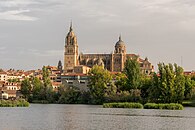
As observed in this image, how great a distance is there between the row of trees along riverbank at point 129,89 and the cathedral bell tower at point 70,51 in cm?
5265

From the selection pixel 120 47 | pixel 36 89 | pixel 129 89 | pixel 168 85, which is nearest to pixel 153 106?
pixel 168 85

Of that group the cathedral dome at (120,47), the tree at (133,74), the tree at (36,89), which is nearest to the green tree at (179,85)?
the tree at (133,74)

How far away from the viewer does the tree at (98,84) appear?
83188 millimetres

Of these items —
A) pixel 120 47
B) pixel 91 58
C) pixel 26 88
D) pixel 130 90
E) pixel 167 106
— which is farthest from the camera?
pixel 91 58

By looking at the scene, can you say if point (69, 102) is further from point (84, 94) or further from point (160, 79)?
point (160, 79)

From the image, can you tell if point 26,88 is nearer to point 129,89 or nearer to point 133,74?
point 129,89

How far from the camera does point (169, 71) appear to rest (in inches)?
2751

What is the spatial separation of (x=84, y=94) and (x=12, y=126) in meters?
55.3

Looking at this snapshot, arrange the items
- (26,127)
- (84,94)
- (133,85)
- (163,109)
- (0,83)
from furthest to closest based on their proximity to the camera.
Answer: (0,83)
(84,94)
(133,85)
(163,109)
(26,127)

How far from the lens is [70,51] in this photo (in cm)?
15912

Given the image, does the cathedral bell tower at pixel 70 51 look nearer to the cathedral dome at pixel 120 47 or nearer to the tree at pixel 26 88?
the cathedral dome at pixel 120 47

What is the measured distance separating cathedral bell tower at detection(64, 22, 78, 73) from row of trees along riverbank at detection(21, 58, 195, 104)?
52649 mm

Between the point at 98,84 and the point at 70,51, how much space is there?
2994 inches

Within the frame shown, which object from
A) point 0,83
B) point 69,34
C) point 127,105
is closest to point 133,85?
point 127,105
